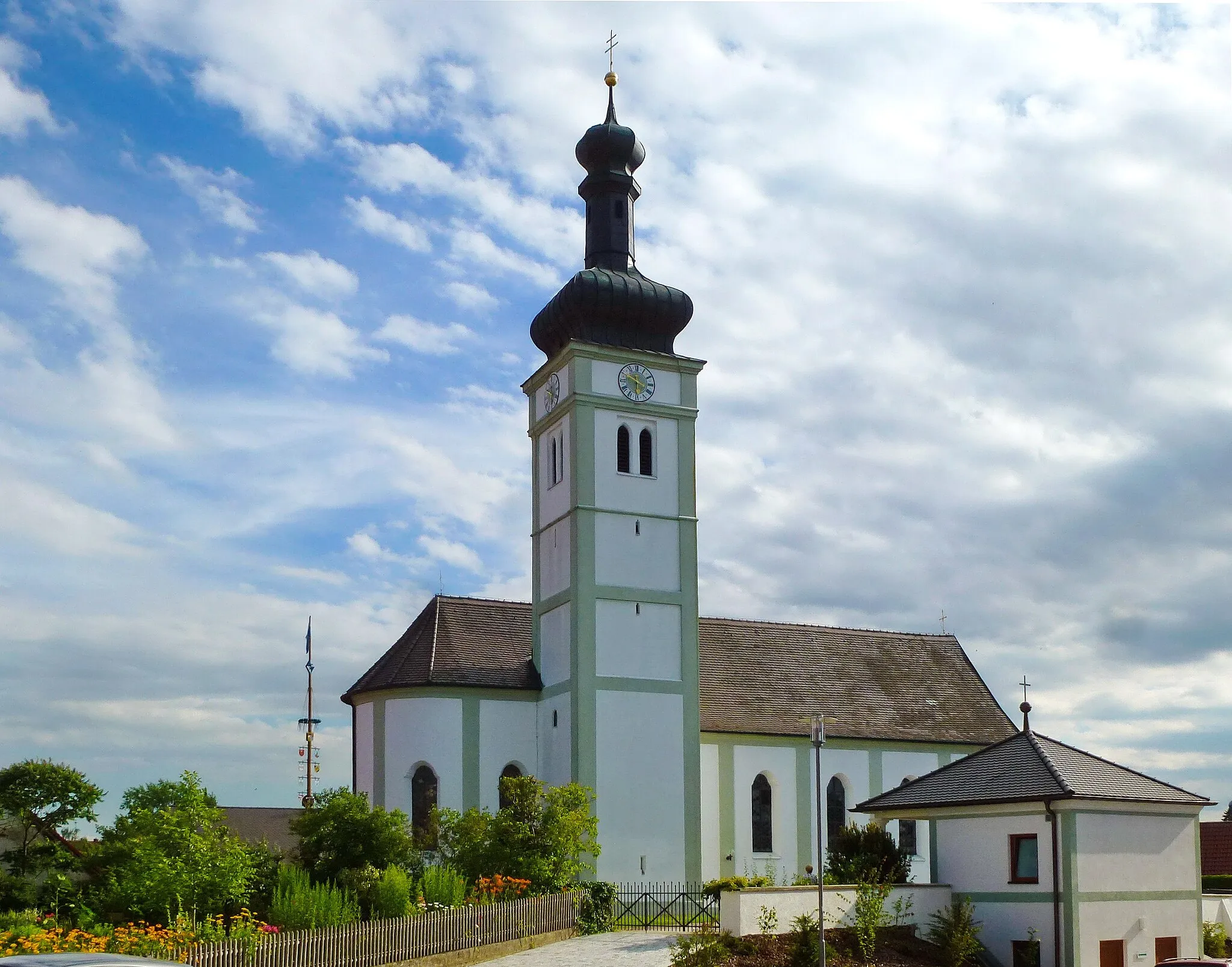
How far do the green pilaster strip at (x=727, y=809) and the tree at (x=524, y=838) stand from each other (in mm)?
7645

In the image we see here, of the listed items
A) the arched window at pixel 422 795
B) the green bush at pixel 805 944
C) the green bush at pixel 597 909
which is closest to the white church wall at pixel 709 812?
the green bush at pixel 597 909

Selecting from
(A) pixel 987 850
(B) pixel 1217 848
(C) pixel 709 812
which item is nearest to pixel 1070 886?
(A) pixel 987 850

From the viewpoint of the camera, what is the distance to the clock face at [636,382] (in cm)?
4319

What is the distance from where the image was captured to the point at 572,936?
107 ft

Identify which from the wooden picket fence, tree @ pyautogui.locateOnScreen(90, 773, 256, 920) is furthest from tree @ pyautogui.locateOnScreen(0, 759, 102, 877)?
the wooden picket fence

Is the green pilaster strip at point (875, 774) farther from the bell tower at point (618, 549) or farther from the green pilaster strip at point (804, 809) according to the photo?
the bell tower at point (618, 549)

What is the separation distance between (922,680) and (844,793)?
242 inches

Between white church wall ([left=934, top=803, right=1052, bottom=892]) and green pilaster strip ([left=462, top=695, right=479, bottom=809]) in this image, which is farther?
green pilaster strip ([left=462, top=695, right=479, bottom=809])

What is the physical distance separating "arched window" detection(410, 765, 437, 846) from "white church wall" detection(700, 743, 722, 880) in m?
7.39

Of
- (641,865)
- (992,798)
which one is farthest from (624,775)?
(992,798)

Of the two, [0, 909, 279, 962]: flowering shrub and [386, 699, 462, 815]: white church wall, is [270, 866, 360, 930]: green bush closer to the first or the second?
[0, 909, 279, 962]: flowering shrub

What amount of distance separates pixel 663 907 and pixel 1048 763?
11053 millimetres

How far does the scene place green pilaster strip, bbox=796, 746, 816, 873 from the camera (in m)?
44.1

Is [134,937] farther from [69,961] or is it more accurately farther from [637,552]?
[637,552]
